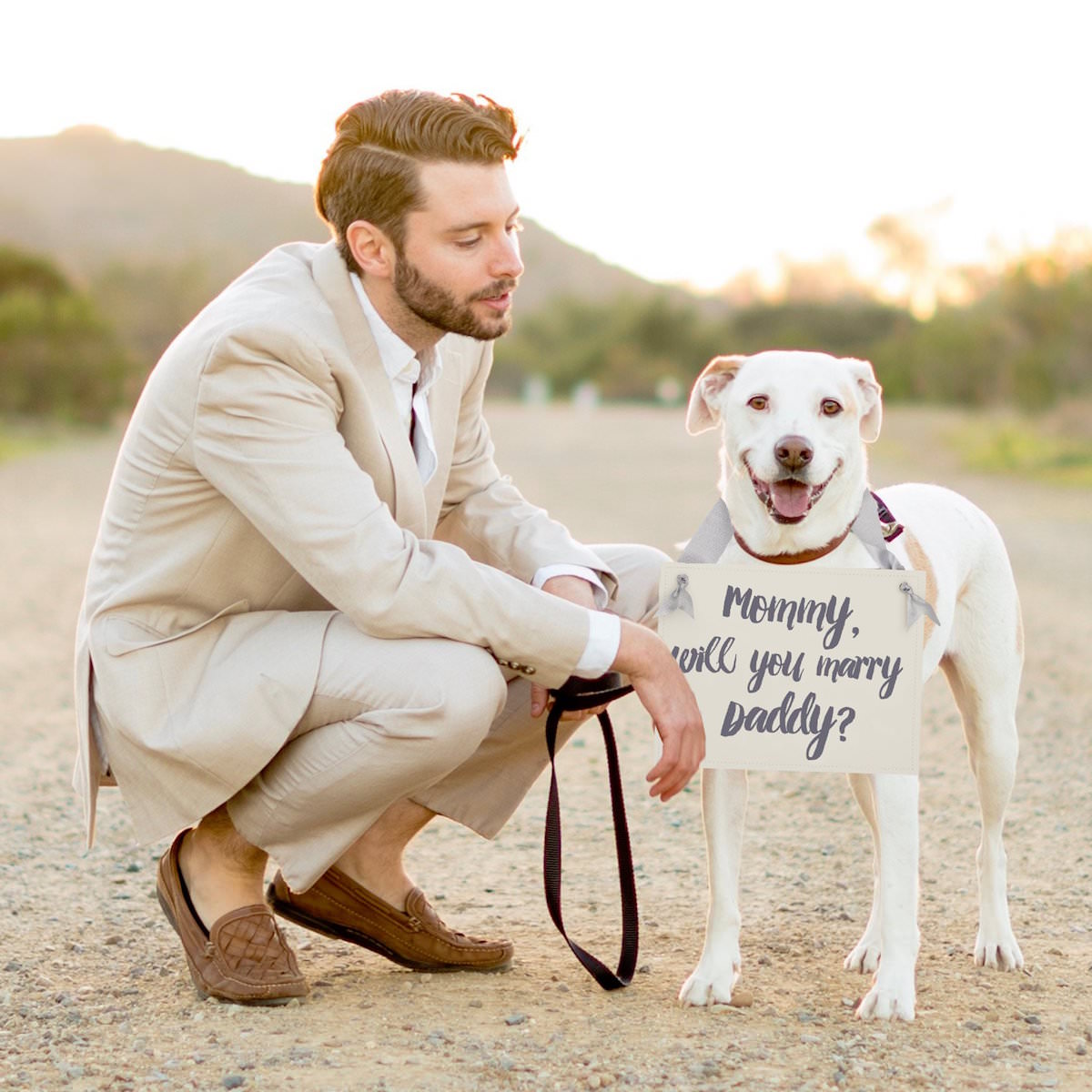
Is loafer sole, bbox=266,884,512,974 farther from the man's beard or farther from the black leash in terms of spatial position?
the man's beard

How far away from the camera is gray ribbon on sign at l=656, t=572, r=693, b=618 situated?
3.57 meters

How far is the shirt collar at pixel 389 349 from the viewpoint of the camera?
3.75 metres

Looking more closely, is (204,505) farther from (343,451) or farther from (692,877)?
(692,877)

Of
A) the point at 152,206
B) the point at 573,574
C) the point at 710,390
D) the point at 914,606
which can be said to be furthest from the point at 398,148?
the point at 152,206

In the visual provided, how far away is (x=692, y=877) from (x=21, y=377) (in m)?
29.7

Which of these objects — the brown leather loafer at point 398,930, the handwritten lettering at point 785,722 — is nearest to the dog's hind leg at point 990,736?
the handwritten lettering at point 785,722

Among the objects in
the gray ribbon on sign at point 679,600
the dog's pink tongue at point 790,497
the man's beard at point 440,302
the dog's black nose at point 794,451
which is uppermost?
the man's beard at point 440,302

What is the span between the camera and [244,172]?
14325 centimetres

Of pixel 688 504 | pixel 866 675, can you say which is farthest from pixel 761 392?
pixel 688 504

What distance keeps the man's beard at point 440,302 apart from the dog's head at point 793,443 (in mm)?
555

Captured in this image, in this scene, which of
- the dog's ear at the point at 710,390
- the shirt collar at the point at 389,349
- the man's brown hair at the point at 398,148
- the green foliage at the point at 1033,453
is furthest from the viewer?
the green foliage at the point at 1033,453

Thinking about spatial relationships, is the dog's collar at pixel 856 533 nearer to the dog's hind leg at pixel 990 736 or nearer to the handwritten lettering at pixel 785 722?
the handwritten lettering at pixel 785 722

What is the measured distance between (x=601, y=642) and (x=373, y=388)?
0.80 m

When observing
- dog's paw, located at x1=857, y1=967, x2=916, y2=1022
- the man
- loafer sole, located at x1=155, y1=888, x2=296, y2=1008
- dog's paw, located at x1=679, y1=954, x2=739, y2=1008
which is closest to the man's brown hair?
the man
